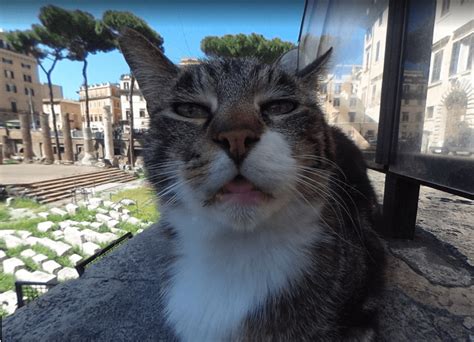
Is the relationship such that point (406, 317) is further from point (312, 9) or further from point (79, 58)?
point (79, 58)

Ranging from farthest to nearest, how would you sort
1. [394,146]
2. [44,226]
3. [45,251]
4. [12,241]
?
[44,226]
[45,251]
[12,241]
[394,146]

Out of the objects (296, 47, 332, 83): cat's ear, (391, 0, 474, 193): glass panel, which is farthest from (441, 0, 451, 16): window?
(296, 47, 332, 83): cat's ear

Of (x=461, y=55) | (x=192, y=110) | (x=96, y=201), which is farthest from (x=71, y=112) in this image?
(x=461, y=55)

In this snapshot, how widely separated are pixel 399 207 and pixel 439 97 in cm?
51

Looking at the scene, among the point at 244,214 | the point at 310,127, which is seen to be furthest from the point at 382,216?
the point at 244,214

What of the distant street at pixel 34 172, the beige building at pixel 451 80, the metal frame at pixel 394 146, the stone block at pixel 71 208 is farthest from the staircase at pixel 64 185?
the beige building at pixel 451 80

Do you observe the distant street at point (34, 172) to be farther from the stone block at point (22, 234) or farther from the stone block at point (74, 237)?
the stone block at point (74, 237)

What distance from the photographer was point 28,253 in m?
2.70

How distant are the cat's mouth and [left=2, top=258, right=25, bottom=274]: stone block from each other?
2.47 meters

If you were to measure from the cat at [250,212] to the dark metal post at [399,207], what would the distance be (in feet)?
1.92

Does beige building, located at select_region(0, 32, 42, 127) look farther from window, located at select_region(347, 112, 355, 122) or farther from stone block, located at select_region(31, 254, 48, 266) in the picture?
window, located at select_region(347, 112, 355, 122)

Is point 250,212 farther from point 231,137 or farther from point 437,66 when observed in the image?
point 437,66

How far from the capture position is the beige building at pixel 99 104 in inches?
205

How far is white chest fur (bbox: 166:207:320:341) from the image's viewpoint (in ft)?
2.01
